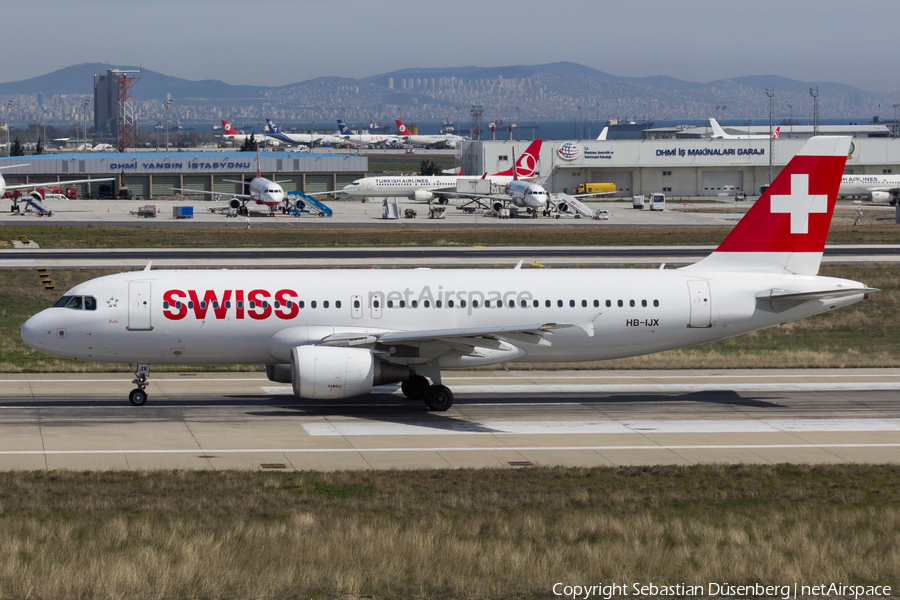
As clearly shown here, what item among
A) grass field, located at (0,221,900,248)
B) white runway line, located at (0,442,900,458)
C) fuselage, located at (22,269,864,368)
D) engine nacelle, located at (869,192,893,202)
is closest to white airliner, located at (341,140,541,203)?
grass field, located at (0,221,900,248)

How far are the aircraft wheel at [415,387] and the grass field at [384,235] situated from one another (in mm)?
49926

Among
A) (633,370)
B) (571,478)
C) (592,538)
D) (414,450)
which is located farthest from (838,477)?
(633,370)

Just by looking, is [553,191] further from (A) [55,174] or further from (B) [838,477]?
(B) [838,477]

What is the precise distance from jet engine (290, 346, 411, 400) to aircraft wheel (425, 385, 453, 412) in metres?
2.40

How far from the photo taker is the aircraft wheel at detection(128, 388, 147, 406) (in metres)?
31.5

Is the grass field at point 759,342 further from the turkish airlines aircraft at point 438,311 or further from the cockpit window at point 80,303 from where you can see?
the cockpit window at point 80,303

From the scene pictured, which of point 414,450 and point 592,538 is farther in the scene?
point 414,450

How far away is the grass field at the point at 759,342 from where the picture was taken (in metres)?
40.8

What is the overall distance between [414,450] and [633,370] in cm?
1594

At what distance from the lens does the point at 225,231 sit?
97438mm

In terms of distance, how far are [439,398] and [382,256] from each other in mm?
41416

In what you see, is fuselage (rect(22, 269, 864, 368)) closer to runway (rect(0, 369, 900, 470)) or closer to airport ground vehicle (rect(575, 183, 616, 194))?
runway (rect(0, 369, 900, 470))

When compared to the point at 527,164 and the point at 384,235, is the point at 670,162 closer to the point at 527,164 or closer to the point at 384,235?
the point at 527,164

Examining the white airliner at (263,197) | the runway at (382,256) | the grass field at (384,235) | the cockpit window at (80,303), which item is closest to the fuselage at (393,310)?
the cockpit window at (80,303)
